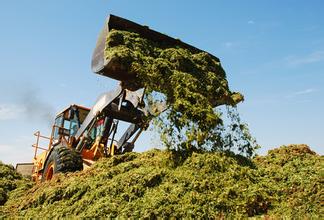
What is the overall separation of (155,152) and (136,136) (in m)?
1.95

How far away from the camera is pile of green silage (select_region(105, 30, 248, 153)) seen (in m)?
7.23

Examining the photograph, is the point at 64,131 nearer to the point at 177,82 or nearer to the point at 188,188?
the point at 177,82

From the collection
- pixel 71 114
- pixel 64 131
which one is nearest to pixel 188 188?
pixel 71 114

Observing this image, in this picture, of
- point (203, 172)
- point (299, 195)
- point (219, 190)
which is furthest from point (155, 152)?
point (299, 195)

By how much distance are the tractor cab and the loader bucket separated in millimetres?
3285

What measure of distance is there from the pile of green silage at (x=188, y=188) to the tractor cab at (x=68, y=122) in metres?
3.46

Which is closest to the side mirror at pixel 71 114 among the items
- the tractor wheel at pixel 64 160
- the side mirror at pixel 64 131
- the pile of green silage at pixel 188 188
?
the side mirror at pixel 64 131

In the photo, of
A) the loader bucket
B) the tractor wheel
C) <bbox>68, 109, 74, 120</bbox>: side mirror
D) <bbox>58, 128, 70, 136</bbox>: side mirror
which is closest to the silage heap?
the tractor wheel

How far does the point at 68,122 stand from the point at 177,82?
529 cm

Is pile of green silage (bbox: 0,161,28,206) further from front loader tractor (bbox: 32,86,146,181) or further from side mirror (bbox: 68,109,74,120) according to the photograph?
side mirror (bbox: 68,109,74,120)

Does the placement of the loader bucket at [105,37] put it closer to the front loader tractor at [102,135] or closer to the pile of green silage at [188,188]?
the front loader tractor at [102,135]

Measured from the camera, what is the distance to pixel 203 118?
7266 mm

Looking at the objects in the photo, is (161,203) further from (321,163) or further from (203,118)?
(321,163)

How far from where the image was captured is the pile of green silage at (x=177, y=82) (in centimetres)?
723
